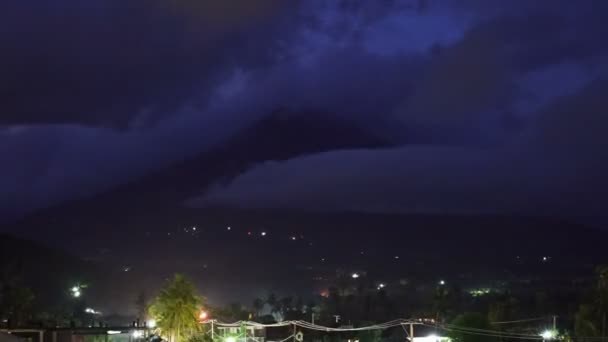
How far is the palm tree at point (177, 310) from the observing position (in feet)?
103

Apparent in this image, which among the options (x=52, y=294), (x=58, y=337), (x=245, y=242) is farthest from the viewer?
(x=245, y=242)

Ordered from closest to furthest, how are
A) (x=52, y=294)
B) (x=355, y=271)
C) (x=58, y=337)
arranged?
(x=58, y=337) < (x=52, y=294) < (x=355, y=271)

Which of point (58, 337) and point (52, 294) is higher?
point (52, 294)

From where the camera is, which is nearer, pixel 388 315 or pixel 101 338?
pixel 101 338

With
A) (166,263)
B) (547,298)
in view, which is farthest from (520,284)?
(166,263)

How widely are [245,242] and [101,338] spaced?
129 metres

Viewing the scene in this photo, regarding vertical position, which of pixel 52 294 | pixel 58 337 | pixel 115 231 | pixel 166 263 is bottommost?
pixel 58 337

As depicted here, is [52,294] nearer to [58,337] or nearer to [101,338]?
[101,338]

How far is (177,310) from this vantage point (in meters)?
31.4

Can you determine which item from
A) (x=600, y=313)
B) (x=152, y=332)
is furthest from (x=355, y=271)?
(x=152, y=332)

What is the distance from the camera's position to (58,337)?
97.1 feet

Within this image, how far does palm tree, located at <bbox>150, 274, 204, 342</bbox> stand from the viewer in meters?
31.4

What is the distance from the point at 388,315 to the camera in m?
78.9

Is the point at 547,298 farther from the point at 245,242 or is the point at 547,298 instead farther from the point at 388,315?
the point at 245,242
